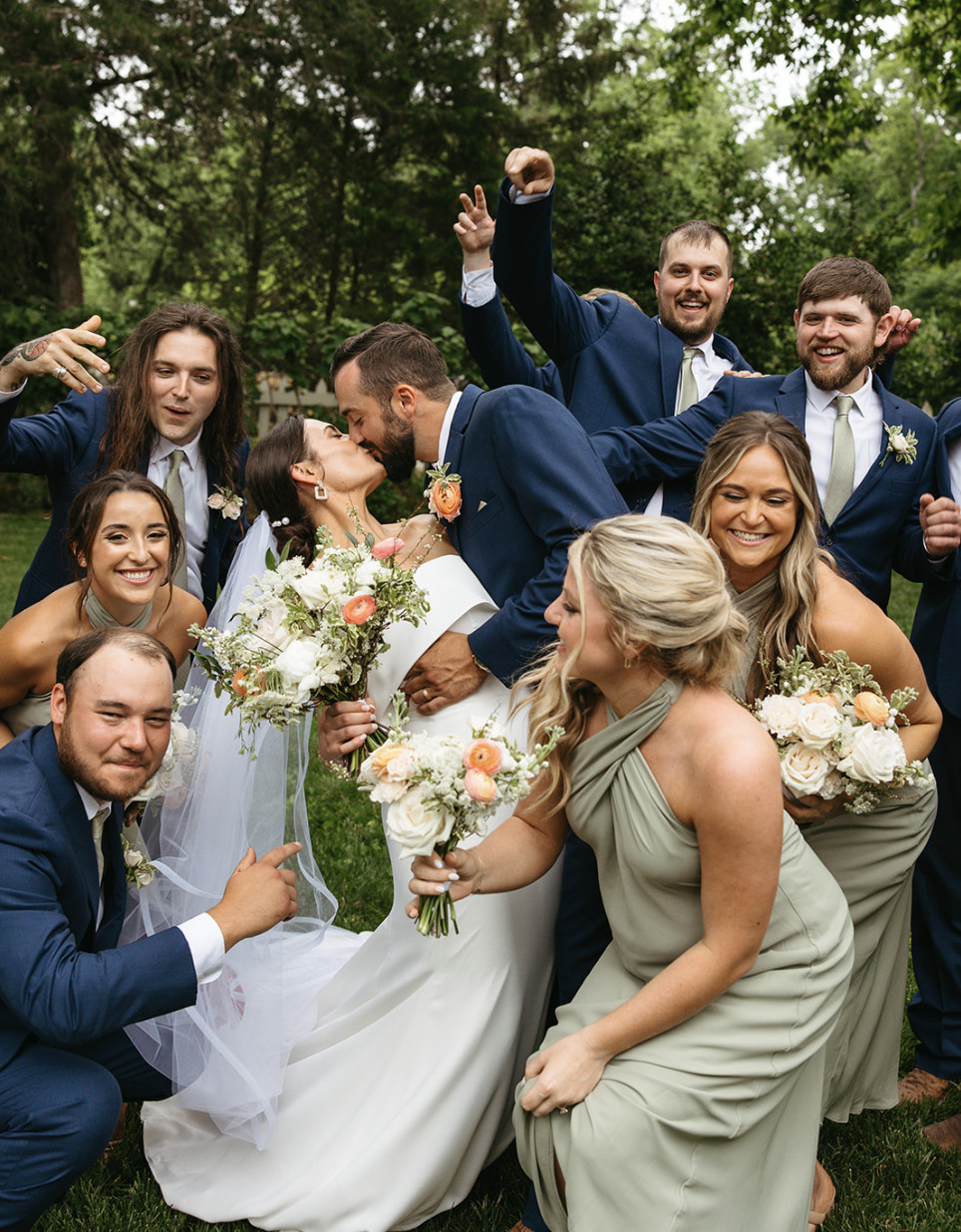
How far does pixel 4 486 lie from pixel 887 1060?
59.5ft

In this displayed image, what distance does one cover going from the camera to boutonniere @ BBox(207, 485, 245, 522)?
475 centimetres

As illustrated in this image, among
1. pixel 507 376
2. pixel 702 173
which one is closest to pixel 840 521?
pixel 507 376

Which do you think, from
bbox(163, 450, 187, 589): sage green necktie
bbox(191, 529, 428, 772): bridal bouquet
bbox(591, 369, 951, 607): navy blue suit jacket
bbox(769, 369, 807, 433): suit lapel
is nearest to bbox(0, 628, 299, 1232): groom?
bbox(191, 529, 428, 772): bridal bouquet

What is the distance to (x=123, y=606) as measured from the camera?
417 cm

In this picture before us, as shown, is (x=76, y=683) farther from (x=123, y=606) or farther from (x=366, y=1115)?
(x=366, y=1115)

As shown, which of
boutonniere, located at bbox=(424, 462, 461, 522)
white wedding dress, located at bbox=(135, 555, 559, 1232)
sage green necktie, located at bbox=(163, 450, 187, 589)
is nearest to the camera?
white wedding dress, located at bbox=(135, 555, 559, 1232)

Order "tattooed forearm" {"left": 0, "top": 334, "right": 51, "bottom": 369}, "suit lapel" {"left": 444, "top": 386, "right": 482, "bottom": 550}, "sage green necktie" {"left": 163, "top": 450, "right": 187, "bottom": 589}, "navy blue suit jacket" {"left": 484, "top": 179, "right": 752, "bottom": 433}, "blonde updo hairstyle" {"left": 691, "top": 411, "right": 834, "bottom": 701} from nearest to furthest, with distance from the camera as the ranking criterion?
"blonde updo hairstyle" {"left": 691, "top": 411, "right": 834, "bottom": 701}, "suit lapel" {"left": 444, "top": 386, "right": 482, "bottom": 550}, "tattooed forearm" {"left": 0, "top": 334, "right": 51, "bottom": 369}, "sage green necktie" {"left": 163, "top": 450, "right": 187, "bottom": 589}, "navy blue suit jacket" {"left": 484, "top": 179, "right": 752, "bottom": 433}

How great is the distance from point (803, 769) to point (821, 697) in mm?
229

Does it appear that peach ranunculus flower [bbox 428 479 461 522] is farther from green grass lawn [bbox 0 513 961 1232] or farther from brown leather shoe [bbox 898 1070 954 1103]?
brown leather shoe [bbox 898 1070 954 1103]

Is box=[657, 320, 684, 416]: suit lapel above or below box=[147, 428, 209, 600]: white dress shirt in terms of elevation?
above

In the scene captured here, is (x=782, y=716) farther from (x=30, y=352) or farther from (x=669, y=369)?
(x=30, y=352)

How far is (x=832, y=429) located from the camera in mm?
4344

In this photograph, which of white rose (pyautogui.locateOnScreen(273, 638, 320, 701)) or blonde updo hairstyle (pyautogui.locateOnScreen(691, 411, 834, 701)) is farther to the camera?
blonde updo hairstyle (pyautogui.locateOnScreen(691, 411, 834, 701))

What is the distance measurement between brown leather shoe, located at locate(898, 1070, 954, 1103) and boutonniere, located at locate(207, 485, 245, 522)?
3.58 m
